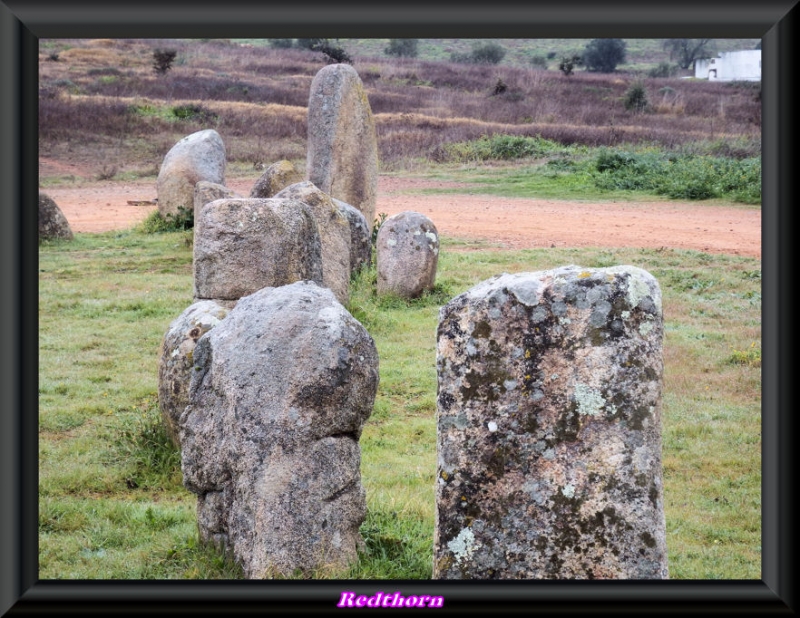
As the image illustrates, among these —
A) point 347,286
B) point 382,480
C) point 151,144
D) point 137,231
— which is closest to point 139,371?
point 347,286

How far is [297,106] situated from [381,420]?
105 feet

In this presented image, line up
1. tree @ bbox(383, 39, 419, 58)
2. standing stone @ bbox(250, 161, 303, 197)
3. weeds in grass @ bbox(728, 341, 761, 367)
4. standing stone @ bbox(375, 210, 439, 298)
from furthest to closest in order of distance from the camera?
1. tree @ bbox(383, 39, 419, 58)
2. standing stone @ bbox(250, 161, 303, 197)
3. standing stone @ bbox(375, 210, 439, 298)
4. weeds in grass @ bbox(728, 341, 761, 367)

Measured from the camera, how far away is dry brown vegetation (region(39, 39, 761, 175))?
31.5 meters

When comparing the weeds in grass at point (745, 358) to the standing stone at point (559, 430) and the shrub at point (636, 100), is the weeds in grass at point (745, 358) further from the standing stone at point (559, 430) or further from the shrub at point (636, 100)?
the shrub at point (636, 100)

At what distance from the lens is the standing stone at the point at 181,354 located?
7059mm

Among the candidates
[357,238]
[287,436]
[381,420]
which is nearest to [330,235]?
[357,238]

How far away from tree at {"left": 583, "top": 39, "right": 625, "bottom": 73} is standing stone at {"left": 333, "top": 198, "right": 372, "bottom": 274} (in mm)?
60998

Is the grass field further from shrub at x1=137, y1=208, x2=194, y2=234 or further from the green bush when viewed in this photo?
shrub at x1=137, y1=208, x2=194, y2=234

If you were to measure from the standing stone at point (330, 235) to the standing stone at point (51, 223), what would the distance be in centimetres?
713

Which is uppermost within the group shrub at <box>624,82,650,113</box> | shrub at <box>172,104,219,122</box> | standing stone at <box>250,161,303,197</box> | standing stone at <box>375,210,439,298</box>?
shrub at <box>624,82,650,113</box>

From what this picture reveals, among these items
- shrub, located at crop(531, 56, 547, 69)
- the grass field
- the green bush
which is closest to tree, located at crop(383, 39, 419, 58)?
shrub, located at crop(531, 56, 547, 69)

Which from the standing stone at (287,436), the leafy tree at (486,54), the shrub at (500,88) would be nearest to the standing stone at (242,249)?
the standing stone at (287,436)

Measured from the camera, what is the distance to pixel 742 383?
396 inches

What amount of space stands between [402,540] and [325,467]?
94cm
